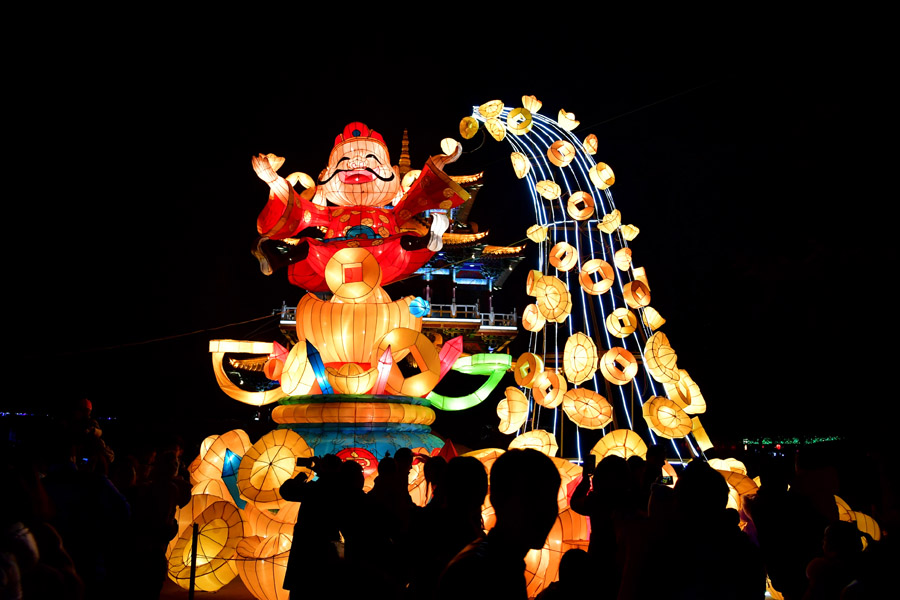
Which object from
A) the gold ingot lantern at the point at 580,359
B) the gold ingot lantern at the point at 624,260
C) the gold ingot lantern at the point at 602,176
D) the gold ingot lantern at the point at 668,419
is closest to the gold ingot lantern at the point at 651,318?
the gold ingot lantern at the point at 624,260

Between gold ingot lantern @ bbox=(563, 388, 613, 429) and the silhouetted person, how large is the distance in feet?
16.1

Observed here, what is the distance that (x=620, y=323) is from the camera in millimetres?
7012

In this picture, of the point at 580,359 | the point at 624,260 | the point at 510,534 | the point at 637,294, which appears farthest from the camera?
the point at 624,260

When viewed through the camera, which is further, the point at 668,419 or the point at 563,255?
the point at 563,255

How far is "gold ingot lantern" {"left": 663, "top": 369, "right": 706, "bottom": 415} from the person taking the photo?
257 inches

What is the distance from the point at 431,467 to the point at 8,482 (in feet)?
7.12

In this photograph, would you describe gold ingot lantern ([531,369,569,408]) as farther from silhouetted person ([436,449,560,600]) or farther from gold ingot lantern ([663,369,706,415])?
silhouetted person ([436,449,560,600])

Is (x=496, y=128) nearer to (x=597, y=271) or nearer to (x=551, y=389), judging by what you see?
(x=597, y=271)

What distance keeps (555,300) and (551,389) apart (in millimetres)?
939

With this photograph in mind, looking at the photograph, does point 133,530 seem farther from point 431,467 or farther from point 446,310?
point 446,310

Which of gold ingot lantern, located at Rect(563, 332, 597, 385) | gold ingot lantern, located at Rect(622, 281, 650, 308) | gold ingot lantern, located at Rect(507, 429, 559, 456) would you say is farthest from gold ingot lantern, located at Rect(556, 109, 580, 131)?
gold ingot lantern, located at Rect(507, 429, 559, 456)

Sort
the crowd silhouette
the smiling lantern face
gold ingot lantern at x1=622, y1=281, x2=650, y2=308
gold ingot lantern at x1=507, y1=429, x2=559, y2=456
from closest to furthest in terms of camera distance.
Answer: the crowd silhouette < gold ingot lantern at x1=507, y1=429, x2=559, y2=456 < gold ingot lantern at x1=622, y1=281, x2=650, y2=308 < the smiling lantern face

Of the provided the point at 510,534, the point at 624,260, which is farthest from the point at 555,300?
the point at 510,534

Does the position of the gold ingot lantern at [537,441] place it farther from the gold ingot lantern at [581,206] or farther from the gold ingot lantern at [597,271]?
the gold ingot lantern at [581,206]
